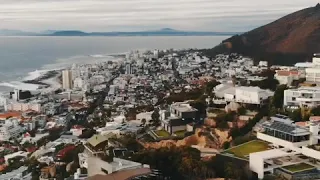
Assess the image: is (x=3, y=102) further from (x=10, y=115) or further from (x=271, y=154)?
(x=271, y=154)

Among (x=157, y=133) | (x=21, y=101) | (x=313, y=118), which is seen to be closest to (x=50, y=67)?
(x=21, y=101)

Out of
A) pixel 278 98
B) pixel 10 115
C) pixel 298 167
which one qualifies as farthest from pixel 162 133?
pixel 10 115

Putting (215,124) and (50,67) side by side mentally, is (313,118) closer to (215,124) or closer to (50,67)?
(215,124)

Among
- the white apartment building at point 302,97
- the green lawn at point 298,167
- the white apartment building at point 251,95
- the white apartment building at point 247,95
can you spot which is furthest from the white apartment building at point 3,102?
the green lawn at point 298,167

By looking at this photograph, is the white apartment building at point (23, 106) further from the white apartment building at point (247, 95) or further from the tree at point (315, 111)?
the tree at point (315, 111)

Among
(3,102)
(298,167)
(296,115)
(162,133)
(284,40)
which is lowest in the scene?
(3,102)

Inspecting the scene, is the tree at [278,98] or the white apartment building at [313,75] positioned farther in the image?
the white apartment building at [313,75]
